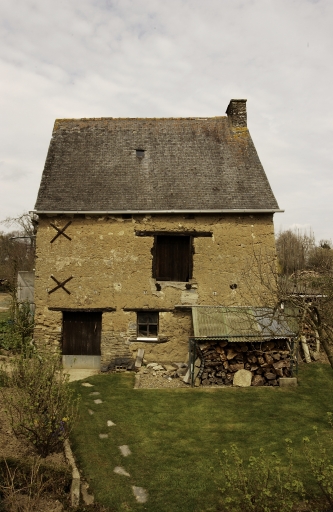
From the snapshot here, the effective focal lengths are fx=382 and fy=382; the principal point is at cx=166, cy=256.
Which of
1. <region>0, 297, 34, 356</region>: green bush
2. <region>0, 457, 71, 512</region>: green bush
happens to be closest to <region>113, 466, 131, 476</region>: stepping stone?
<region>0, 457, 71, 512</region>: green bush

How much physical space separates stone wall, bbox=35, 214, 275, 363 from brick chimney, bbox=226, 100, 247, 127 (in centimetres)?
451

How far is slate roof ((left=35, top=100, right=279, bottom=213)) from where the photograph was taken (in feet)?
42.8

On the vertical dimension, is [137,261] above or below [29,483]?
above

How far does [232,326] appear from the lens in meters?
11.4

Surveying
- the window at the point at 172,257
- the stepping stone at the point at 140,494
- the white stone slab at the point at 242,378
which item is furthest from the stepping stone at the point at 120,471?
the window at the point at 172,257

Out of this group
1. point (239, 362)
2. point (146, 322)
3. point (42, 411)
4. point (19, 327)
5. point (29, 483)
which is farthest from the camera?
point (19, 327)

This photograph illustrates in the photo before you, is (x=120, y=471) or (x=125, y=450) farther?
(x=125, y=450)

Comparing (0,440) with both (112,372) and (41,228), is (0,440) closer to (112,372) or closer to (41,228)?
(112,372)

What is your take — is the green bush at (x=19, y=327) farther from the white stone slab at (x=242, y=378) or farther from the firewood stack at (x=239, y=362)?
the white stone slab at (x=242, y=378)

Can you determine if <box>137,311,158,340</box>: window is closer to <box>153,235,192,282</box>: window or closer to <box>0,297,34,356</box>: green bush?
<box>153,235,192,282</box>: window

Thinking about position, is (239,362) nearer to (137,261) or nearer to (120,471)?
(137,261)

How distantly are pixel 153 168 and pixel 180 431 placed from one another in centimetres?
927

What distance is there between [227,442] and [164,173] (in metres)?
9.41

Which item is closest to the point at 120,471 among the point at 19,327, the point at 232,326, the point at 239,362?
the point at 239,362
